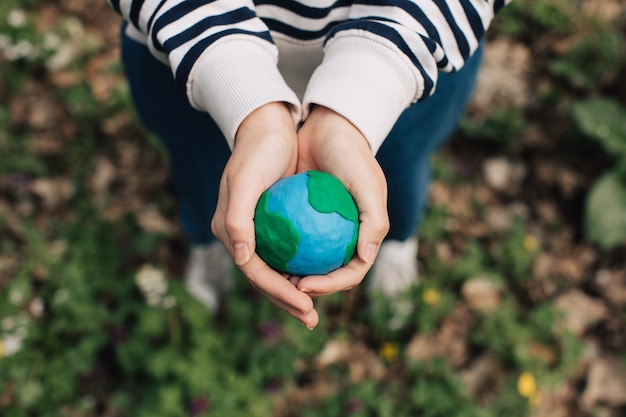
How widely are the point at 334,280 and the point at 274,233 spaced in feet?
0.54

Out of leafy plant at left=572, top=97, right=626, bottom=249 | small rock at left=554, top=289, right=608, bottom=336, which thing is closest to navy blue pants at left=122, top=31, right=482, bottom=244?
small rock at left=554, top=289, right=608, bottom=336

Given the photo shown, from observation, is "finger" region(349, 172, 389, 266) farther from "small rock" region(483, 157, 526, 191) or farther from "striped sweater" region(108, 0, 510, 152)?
"small rock" region(483, 157, 526, 191)

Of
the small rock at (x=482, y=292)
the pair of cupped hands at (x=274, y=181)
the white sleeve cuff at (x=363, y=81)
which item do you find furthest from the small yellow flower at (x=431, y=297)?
the white sleeve cuff at (x=363, y=81)

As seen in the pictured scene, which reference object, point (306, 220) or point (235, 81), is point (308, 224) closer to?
point (306, 220)

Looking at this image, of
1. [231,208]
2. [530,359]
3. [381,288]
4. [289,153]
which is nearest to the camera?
[231,208]

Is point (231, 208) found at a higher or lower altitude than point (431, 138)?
higher

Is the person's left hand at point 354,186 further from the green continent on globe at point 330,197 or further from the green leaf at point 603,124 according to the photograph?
the green leaf at point 603,124

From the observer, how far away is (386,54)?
3.97ft

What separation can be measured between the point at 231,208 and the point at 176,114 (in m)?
0.54

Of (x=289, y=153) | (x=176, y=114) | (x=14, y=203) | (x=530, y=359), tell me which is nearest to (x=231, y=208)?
(x=289, y=153)

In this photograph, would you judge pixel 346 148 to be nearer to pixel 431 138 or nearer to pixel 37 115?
pixel 431 138

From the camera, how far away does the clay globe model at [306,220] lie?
125cm

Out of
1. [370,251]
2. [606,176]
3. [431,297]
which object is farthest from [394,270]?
[370,251]

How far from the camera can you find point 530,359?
2.30m
